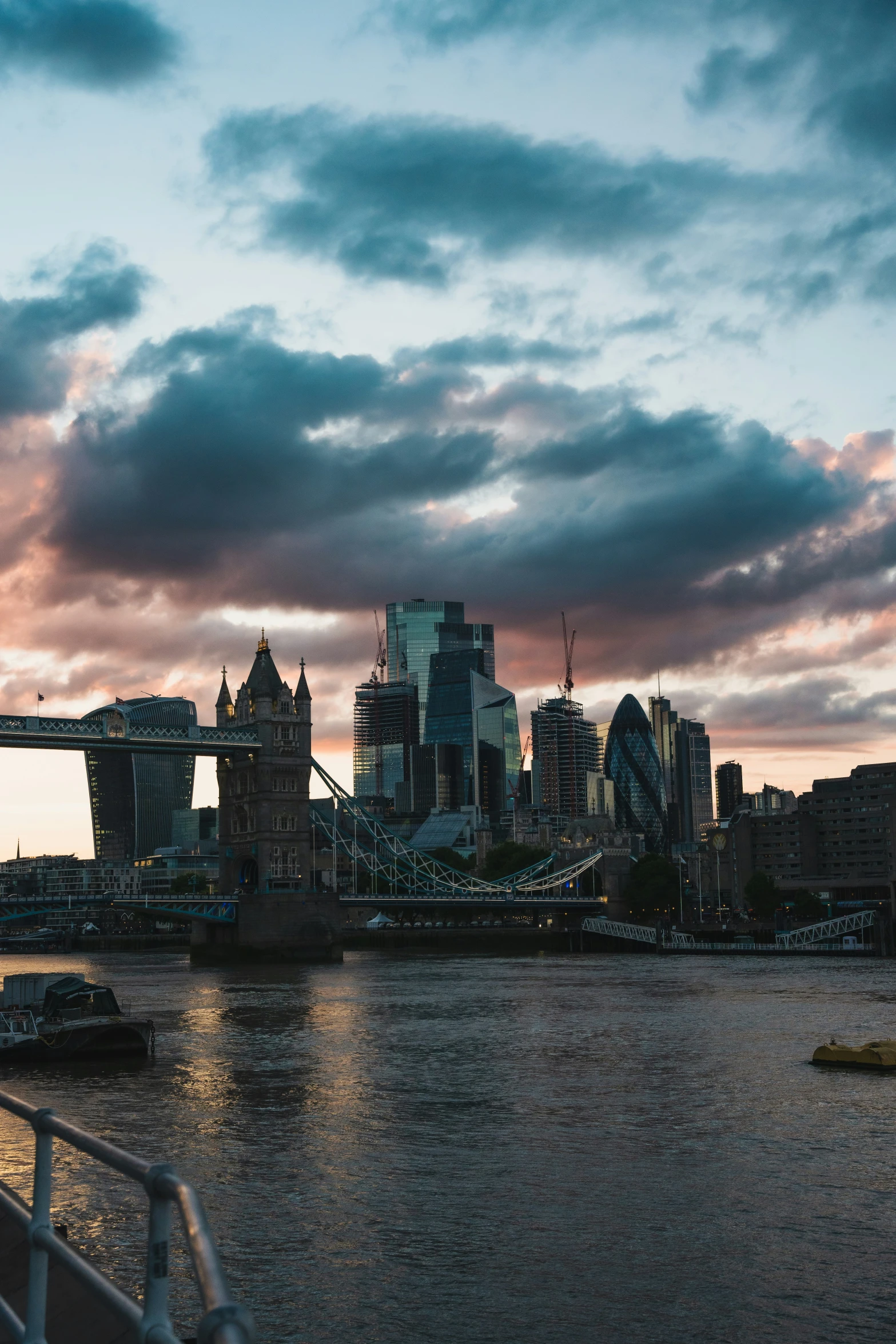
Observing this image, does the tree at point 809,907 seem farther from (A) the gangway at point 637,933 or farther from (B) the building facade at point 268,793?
(B) the building facade at point 268,793

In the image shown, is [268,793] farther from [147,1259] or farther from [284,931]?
[147,1259]

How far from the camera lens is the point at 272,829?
127 meters

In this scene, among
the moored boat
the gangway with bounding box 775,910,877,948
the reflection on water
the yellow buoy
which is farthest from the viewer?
the gangway with bounding box 775,910,877,948

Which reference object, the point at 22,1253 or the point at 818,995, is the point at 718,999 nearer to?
the point at 818,995

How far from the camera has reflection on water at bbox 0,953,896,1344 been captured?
1822 cm

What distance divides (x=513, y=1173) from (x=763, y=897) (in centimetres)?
14942

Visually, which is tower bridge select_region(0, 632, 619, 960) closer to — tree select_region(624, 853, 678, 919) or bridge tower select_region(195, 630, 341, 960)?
bridge tower select_region(195, 630, 341, 960)

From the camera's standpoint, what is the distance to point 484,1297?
1845cm

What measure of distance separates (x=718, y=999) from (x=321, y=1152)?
44426mm

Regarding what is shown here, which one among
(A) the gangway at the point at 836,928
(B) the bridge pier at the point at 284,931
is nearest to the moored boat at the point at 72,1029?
(B) the bridge pier at the point at 284,931

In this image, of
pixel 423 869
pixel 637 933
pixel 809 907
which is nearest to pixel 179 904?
pixel 637 933

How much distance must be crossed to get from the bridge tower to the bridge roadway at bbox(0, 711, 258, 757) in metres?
3.11

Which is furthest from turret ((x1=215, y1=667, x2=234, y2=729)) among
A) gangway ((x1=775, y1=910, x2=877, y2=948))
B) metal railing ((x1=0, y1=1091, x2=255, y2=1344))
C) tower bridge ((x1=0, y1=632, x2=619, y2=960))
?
metal railing ((x1=0, y1=1091, x2=255, y2=1344))

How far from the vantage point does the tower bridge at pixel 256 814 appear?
117875 millimetres
